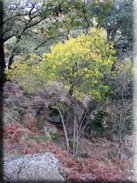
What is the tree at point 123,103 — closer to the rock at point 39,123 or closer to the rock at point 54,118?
the rock at point 39,123

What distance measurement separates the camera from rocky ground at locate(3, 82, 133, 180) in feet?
17.4

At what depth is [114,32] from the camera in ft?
36.3

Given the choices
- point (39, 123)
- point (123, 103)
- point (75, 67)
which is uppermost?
point (75, 67)

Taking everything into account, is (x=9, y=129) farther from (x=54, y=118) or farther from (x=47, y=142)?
(x=54, y=118)

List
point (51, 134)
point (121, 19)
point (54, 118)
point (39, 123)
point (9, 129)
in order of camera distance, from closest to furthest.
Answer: point (9, 129) → point (39, 123) → point (51, 134) → point (121, 19) → point (54, 118)

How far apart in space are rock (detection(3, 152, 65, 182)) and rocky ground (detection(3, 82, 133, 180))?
85.8 inches

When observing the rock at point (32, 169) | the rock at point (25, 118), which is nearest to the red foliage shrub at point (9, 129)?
the rock at point (25, 118)

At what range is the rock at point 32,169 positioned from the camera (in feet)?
8.06

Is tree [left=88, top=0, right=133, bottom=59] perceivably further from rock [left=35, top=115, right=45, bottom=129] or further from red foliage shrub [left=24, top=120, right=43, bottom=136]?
red foliage shrub [left=24, top=120, right=43, bottom=136]

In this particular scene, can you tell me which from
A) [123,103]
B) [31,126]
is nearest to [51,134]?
[31,126]

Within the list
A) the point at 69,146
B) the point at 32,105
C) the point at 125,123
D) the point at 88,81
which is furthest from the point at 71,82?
the point at 32,105

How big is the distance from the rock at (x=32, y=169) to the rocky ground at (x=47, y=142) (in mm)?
2180

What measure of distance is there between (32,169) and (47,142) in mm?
4798

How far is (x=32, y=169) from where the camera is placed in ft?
8.44
